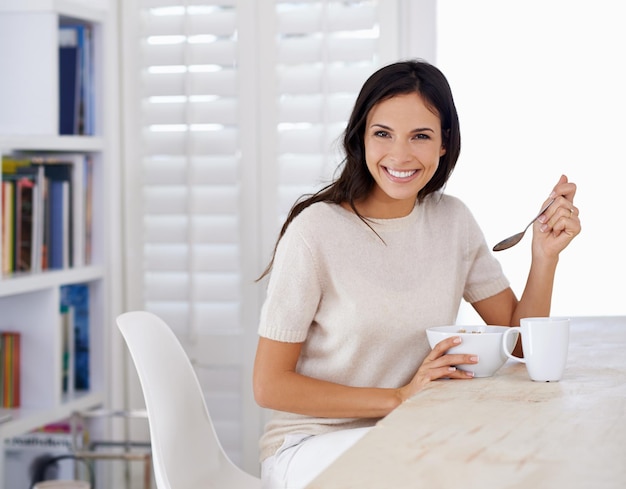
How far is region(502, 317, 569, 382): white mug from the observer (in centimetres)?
135

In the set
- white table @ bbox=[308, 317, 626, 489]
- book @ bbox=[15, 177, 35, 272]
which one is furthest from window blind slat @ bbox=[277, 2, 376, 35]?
white table @ bbox=[308, 317, 626, 489]

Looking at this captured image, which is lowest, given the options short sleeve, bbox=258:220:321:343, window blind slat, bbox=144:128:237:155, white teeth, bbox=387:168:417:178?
short sleeve, bbox=258:220:321:343

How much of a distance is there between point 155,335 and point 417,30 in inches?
53.8

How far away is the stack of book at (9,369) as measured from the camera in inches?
101

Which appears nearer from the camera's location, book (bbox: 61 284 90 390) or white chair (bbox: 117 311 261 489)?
white chair (bbox: 117 311 261 489)

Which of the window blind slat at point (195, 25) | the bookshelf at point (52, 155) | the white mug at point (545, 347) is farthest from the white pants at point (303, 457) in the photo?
the window blind slat at point (195, 25)

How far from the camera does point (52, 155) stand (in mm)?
2732

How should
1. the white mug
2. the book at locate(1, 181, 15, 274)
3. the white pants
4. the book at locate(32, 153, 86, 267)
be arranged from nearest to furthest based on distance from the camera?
the white mug → the white pants → the book at locate(1, 181, 15, 274) → the book at locate(32, 153, 86, 267)

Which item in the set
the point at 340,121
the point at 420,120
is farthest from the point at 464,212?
the point at 340,121

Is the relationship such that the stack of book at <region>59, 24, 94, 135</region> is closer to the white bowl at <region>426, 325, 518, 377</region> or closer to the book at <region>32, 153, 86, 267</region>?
the book at <region>32, 153, 86, 267</region>

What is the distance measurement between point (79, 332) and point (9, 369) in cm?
25

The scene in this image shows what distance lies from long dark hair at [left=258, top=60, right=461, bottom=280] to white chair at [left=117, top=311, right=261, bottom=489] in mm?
261

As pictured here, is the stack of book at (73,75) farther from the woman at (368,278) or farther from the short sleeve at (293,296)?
the short sleeve at (293,296)

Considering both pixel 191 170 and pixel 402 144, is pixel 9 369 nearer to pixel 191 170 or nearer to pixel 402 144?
pixel 191 170
